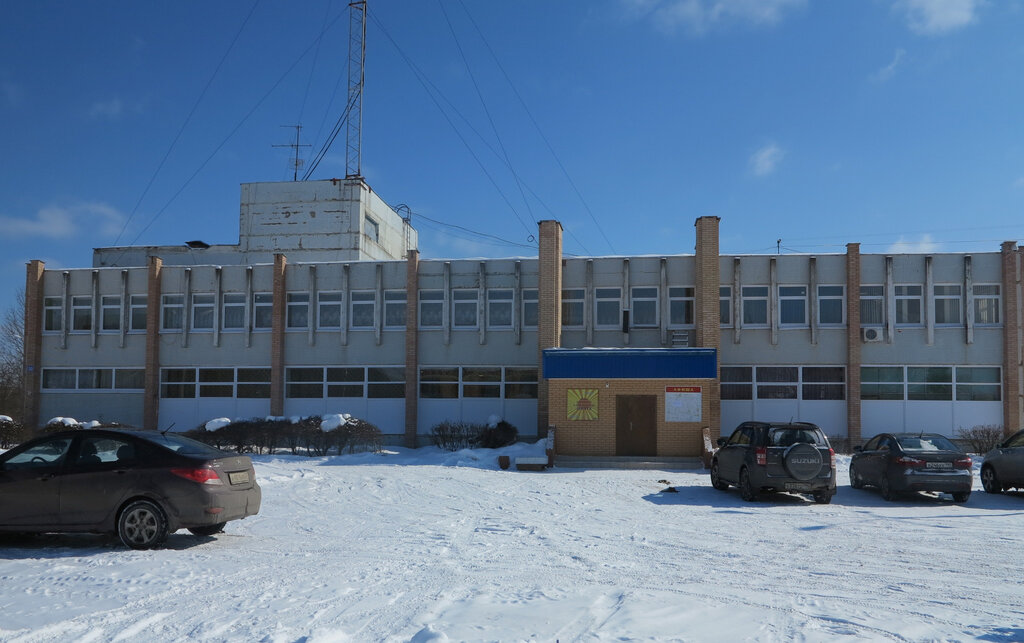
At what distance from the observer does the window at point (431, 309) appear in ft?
98.2

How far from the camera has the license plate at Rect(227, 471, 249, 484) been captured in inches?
394

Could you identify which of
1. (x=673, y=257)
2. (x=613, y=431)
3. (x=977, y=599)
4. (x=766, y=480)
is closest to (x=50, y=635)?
(x=977, y=599)

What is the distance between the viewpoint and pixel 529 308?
2947cm

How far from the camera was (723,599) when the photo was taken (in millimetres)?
7258

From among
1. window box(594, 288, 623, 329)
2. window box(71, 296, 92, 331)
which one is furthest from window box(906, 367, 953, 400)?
window box(71, 296, 92, 331)

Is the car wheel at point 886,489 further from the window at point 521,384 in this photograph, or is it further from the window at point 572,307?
the window at point 521,384

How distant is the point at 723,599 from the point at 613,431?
1735cm

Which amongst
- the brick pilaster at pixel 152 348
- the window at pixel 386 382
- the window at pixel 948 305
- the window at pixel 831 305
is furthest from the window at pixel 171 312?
the window at pixel 948 305

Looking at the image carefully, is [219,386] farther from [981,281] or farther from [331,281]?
[981,281]

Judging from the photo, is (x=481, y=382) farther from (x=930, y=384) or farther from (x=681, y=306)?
(x=930, y=384)

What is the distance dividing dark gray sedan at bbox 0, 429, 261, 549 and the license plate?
233 mm

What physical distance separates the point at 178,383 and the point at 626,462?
17.8 meters

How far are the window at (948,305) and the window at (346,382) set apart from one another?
20252mm

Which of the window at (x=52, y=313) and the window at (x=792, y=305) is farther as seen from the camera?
the window at (x=52, y=313)
